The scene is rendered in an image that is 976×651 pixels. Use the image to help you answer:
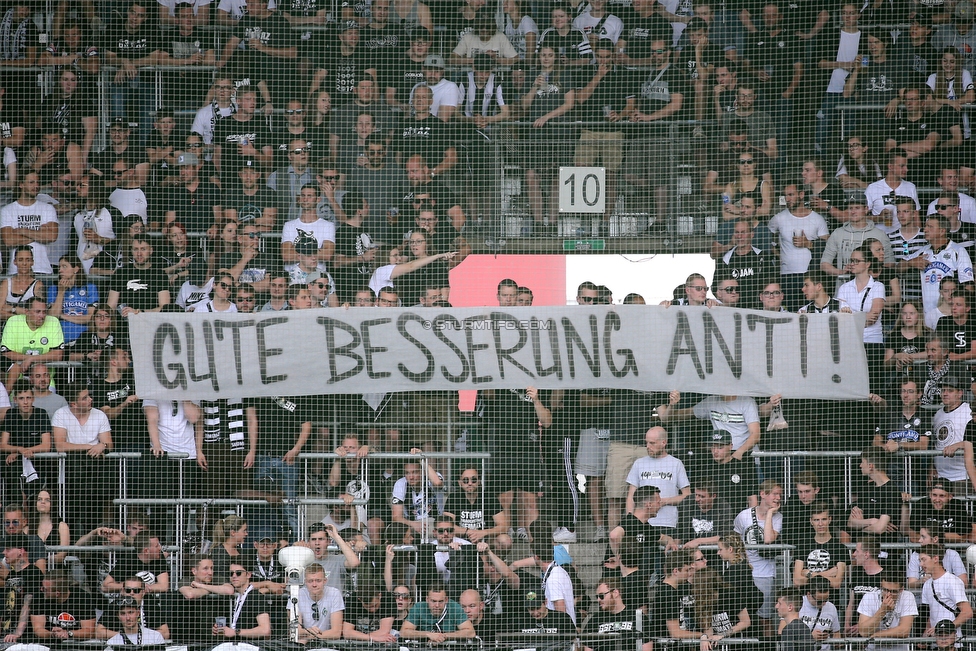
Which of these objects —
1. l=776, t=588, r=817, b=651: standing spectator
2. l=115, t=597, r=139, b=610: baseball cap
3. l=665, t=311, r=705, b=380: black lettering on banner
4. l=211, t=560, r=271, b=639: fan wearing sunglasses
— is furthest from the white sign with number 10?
l=115, t=597, r=139, b=610: baseball cap

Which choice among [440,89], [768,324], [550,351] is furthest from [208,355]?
[768,324]

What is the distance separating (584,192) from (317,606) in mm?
3385

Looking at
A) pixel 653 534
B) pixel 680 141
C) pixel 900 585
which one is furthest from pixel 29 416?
pixel 900 585

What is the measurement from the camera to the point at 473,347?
22.7 ft

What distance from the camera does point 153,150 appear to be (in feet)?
24.8

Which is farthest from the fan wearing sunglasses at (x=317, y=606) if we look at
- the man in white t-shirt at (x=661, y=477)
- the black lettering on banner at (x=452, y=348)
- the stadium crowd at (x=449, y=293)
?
the man in white t-shirt at (x=661, y=477)

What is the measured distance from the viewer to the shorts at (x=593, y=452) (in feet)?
23.6

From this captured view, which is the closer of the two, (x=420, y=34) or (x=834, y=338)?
(x=834, y=338)

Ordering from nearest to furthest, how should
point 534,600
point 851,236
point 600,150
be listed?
1. point 534,600
2. point 851,236
3. point 600,150

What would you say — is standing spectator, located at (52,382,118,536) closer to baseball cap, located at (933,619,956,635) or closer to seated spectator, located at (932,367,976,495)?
baseball cap, located at (933,619,956,635)

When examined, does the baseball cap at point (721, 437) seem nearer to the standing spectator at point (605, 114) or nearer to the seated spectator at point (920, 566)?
the seated spectator at point (920, 566)

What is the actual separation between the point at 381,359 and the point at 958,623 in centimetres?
407

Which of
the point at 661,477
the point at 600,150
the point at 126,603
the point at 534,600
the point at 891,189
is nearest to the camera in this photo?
the point at 126,603

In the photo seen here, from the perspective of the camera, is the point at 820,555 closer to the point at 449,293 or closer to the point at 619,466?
the point at 619,466
